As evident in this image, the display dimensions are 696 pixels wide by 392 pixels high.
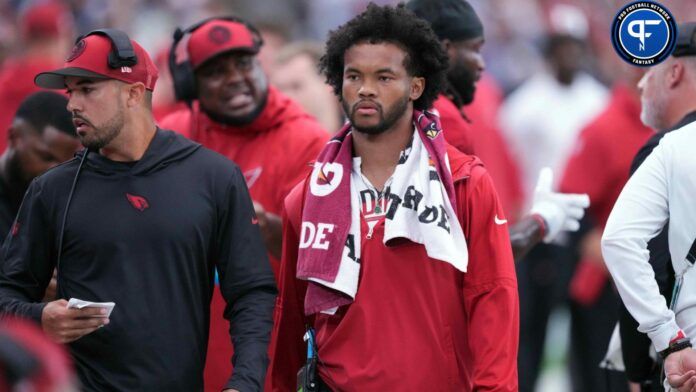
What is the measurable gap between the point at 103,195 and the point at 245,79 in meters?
1.84

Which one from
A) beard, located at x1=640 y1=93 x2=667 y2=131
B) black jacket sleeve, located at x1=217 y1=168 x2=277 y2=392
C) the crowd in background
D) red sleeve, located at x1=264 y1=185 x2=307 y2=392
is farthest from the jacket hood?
the crowd in background

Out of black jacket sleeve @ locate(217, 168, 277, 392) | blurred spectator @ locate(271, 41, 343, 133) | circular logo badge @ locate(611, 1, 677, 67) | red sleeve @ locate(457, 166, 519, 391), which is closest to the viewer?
red sleeve @ locate(457, 166, 519, 391)

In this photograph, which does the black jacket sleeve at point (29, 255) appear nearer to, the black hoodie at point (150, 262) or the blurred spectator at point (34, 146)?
the black hoodie at point (150, 262)

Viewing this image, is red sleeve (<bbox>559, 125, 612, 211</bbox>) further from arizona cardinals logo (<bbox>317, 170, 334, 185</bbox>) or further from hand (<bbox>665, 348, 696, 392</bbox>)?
arizona cardinals logo (<bbox>317, 170, 334, 185</bbox>)

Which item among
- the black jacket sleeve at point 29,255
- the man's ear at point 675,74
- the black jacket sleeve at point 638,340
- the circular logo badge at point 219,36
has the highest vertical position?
the circular logo badge at point 219,36

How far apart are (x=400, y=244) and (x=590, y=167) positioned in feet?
14.7

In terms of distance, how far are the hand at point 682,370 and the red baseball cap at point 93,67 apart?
2.35 metres

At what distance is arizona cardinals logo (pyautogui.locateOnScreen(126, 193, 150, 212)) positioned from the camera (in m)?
5.45

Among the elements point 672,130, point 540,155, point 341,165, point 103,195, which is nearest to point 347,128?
point 341,165

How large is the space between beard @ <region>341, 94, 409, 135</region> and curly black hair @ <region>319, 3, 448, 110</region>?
0.16m

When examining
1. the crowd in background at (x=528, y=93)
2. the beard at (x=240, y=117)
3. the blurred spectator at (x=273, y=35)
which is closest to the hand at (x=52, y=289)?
the beard at (x=240, y=117)

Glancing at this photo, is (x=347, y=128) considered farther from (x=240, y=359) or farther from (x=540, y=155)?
(x=540, y=155)

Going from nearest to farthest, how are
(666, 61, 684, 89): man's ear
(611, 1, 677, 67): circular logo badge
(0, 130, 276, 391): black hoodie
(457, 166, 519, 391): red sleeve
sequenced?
1. (457, 166, 519, 391): red sleeve
2. (0, 130, 276, 391): black hoodie
3. (666, 61, 684, 89): man's ear
4. (611, 1, 677, 67): circular logo badge

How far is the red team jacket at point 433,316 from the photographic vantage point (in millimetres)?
5359
